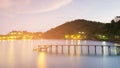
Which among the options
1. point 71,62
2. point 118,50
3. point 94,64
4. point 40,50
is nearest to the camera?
point 94,64

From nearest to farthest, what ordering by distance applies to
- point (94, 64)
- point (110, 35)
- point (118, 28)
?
point (94, 64)
point (118, 28)
point (110, 35)

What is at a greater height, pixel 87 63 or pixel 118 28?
pixel 118 28

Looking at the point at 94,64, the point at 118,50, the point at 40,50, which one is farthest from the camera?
the point at 40,50

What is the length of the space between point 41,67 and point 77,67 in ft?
24.6

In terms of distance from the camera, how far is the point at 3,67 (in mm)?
53750

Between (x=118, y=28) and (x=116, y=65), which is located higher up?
(x=118, y=28)

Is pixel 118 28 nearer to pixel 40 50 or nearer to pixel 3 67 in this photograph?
pixel 40 50

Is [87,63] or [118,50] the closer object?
[87,63]

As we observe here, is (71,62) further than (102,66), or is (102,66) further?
(71,62)

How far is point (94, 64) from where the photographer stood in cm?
5775

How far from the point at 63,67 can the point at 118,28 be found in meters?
87.0

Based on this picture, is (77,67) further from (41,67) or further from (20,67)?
(20,67)

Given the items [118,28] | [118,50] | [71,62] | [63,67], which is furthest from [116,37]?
[63,67]

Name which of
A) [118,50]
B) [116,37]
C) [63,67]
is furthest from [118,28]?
[63,67]
